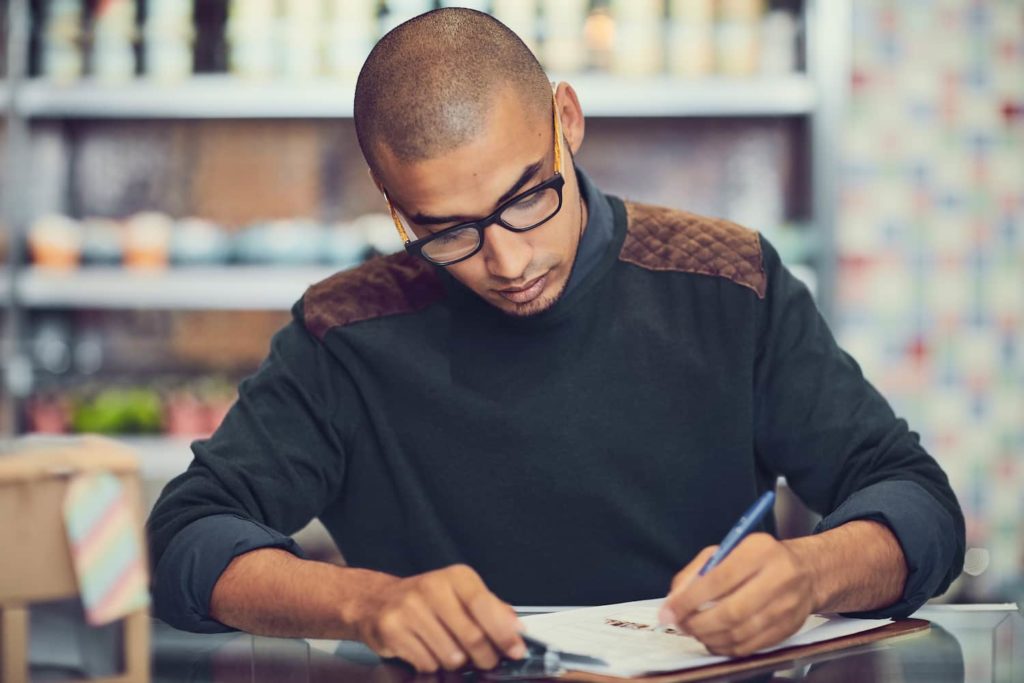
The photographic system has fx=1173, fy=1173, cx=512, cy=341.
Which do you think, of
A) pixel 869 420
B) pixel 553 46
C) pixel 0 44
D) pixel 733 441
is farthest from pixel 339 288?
pixel 0 44

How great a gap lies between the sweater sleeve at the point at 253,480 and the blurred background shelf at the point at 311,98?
1863mm

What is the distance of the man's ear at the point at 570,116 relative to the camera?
1.38 meters

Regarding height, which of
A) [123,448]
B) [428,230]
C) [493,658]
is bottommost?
[493,658]

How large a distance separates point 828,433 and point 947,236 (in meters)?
2.07

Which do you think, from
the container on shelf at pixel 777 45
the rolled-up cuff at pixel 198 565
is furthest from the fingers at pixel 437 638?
the container on shelf at pixel 777 45

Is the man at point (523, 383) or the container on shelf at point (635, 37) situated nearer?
the man at point (523, 383)

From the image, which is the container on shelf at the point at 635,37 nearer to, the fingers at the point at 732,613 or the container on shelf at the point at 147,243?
A: the container on shelf at the point at 147,243

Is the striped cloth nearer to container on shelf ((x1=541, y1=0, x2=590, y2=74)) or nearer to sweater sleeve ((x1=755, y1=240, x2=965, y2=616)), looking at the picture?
sweater sleeve ((x1=755, y1=240, x2=965, y2=616))

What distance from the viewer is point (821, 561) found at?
1.03 m

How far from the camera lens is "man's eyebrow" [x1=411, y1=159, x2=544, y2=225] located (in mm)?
1215

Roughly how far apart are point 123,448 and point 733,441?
2.69 ft

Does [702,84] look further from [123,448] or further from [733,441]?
[123,448]

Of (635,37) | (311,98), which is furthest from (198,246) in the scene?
(635,37)

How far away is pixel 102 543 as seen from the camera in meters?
0.73
